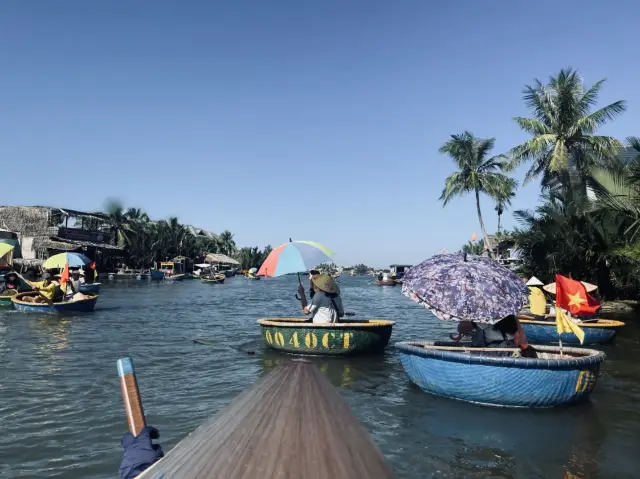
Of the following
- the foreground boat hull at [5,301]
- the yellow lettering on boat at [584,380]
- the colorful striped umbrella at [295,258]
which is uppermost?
the colorful striped umbrella at [295,258]

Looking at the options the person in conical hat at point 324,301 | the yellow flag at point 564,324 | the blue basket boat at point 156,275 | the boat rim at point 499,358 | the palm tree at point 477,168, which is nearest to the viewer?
the boat rim at point 499,358

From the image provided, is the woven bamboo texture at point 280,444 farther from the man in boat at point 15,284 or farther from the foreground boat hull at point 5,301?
the man in boat at point 15,284

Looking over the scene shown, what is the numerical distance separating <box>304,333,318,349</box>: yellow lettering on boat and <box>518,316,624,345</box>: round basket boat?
19.4 ft

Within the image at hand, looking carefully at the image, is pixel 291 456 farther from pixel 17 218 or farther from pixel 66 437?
pixel 17 218

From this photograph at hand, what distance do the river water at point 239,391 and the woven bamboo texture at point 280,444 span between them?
3.62m

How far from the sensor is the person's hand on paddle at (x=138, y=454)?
9.86ft

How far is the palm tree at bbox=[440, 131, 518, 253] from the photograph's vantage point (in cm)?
3850

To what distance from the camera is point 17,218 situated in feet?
152

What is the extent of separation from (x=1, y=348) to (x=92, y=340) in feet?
7.28

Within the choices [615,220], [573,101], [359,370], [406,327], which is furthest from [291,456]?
[573,101]

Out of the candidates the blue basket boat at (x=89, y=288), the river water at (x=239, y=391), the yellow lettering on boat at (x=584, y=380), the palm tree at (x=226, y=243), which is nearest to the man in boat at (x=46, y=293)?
the river water at (x=239, y=391)

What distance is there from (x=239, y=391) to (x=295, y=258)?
3553 millimetres

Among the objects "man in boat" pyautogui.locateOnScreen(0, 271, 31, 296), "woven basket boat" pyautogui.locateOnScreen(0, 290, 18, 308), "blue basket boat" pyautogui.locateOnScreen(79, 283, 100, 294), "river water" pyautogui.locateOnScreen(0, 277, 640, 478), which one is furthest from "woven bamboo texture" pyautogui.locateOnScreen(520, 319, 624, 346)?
"blue basket boat" pyautogui.locateOnScreen(79, 283, 100, 294)

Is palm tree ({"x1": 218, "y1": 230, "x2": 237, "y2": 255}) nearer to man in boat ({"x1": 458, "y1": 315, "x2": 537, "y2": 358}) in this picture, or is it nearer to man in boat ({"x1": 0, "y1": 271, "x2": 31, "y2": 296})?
man in boat ({"x1": 0, "y1": 271, "x2": 31, "y2": 296})
